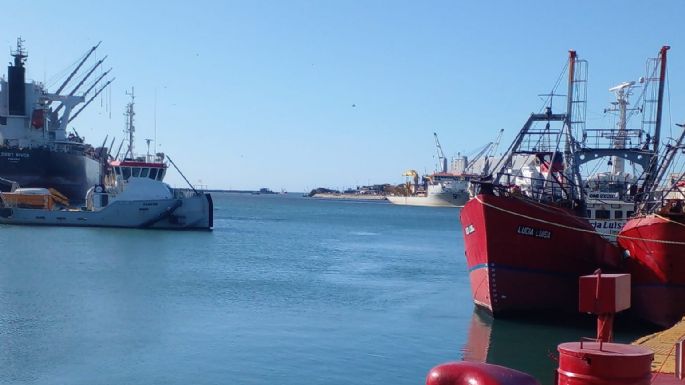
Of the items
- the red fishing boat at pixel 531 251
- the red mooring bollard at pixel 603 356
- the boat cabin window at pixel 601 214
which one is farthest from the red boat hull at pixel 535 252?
the red mooring bollard at pixel 603 356

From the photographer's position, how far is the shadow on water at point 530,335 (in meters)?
19.3

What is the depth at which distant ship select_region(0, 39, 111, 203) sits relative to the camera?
78.8m

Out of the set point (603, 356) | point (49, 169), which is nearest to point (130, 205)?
point (49, 169)

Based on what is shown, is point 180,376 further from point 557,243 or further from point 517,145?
point 517,145

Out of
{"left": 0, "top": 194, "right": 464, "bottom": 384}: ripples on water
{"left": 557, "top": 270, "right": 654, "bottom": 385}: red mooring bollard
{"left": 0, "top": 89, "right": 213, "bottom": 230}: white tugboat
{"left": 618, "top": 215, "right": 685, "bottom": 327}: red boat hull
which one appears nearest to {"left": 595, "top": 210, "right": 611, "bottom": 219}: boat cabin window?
{"left": 618, "top": 215, "right": 685, "bottom": 327}: red boat hull

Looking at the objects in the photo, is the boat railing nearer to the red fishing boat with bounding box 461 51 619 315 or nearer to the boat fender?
the red fishing boat with bounding box 461 51 619 315

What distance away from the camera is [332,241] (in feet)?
213

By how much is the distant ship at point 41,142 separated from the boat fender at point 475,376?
76865 millimetres

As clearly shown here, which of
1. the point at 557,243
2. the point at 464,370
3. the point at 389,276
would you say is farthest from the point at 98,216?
the point at 464,370

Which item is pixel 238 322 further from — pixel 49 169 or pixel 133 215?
pixel 49 169

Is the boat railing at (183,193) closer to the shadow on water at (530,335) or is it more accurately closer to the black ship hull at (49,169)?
the black ship hull at (49,169)

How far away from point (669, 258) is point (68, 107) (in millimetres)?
81266

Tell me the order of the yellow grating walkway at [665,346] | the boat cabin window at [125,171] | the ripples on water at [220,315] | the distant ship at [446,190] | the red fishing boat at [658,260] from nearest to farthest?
the yellow grating walkway at [665,346], the ripples on water at [220,315], the red fishing boat at [658,260], the boat cabin window at [125,171], the distant ship at [446,190]

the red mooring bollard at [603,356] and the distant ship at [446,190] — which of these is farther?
the distant ship at [446,190]
